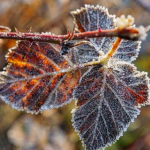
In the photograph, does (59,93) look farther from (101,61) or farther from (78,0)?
(78,0)

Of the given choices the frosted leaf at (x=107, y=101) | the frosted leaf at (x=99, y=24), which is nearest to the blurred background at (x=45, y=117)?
the frosted leaf at (x=99, y=24)

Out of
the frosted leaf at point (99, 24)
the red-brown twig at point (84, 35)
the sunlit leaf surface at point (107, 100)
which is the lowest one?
the sunlit leaf surface at point (107, 100)

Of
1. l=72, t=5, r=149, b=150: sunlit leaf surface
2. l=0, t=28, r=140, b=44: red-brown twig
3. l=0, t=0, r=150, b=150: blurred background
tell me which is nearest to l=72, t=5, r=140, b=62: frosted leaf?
l=72, t=5, r=149, b=150: sunlit leaf surface

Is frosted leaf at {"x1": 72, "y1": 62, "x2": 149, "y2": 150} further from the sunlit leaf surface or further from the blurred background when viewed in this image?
the blurred background

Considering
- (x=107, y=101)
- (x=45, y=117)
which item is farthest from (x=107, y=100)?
(x=45, y=117)

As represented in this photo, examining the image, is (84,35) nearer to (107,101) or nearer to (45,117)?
(107,101)

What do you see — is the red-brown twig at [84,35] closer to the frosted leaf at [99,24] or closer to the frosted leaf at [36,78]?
the frosted leaf at [36,78]

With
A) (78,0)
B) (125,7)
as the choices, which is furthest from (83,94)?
(125,7)
